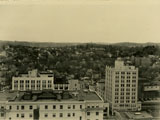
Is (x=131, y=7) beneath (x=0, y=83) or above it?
above

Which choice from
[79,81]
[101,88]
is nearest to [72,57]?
[79,81]

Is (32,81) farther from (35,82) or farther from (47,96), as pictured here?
(47,96)

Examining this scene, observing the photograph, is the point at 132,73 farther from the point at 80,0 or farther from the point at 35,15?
the point at 35,15

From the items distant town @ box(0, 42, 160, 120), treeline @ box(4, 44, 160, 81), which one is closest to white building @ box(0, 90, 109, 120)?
distant town @ box(0, 42, 160, 120)

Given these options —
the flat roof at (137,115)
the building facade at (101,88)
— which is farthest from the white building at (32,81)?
the flat roof at (137,115)

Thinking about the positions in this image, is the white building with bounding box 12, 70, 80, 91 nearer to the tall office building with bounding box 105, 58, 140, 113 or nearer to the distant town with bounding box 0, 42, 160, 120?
the distant town with bounding box 0, 42, 160, 120

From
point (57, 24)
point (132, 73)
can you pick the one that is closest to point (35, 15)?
point (57, 24)

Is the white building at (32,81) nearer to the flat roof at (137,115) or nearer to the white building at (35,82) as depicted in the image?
the white building at (35,82)
